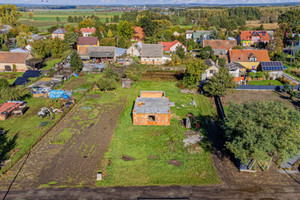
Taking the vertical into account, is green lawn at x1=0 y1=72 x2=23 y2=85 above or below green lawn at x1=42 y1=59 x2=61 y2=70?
below

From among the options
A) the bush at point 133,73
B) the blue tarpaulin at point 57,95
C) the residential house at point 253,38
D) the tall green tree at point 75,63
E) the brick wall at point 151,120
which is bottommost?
the brick wall at point 151,120

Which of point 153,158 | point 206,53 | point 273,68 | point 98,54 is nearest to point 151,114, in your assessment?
point 153,158

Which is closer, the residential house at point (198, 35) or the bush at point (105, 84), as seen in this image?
the bush at point (105, 84)

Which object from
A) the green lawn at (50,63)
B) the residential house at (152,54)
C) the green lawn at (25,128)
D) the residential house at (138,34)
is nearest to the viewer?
the green lawn at (25,128)

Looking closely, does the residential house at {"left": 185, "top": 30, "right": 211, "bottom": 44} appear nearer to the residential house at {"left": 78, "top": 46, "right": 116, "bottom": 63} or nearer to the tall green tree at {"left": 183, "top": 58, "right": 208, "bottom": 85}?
the residential house at {"left": 78, "top": 46, "right": 116, "bottom": 63}

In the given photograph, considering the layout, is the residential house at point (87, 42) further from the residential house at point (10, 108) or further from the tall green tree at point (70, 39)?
the residential house at point (10, 108)

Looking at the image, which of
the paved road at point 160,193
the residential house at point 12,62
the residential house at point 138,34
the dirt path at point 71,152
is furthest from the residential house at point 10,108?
the residential house at point 138,34

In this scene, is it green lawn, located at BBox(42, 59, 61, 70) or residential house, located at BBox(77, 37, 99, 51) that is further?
residential house, located at BBox(77, 37, 99, 51)

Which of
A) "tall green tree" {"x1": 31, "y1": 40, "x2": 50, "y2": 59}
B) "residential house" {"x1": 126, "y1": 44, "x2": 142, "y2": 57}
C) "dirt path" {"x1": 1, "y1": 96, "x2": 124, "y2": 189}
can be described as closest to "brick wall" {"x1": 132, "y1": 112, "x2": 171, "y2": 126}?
"dirt path" {"x1": 1, "y1": 96, "x2": 124, "y2": 189}
